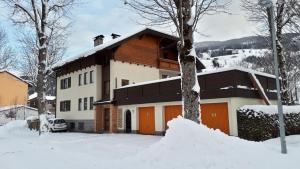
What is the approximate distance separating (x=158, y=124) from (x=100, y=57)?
11.2 meters

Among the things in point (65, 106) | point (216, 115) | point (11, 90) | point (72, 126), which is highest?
point (11, 90)

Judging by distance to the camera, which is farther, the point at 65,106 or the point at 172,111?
the point at 65,106

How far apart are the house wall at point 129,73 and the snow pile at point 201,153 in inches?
838

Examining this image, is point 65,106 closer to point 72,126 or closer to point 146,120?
point 72,126

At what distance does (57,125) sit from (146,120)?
13.3 metres

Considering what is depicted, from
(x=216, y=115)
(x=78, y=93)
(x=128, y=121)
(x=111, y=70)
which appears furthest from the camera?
(x=78, y=93)

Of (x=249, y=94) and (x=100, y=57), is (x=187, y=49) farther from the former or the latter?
(x=100, y=57)

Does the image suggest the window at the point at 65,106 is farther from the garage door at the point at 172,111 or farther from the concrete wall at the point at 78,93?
the garage door at the point at 172,111

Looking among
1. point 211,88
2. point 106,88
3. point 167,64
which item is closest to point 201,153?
point 211,88

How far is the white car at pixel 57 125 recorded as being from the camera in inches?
1380

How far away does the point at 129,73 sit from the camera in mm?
31953

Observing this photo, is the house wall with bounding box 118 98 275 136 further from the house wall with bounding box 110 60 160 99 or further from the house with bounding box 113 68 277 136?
the house wall with bounding box 110 60 160 99

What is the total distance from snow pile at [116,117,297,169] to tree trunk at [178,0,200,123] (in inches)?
36.1

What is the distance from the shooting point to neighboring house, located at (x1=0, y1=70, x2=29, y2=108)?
61.2 meters
